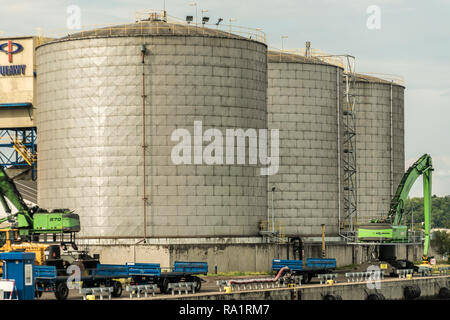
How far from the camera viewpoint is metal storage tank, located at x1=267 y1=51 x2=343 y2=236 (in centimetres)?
10081

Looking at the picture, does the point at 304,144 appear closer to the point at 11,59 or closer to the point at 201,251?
the point at 201,251

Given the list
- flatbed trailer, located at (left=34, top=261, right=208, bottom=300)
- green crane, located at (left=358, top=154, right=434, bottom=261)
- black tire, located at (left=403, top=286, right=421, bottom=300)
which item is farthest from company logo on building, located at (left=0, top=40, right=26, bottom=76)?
black tire, located at (left=403, top=286, right=421, bottom=300)

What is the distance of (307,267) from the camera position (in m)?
81.9

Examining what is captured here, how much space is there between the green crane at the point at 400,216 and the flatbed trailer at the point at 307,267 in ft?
36.0

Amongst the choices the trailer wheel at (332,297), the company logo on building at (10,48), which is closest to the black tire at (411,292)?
the trailer wheel at (332,297)

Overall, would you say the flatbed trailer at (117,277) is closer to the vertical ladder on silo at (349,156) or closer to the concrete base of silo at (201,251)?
the concrete base of silo at (201,251)

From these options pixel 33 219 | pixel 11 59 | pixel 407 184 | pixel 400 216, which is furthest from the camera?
pixel 11 59

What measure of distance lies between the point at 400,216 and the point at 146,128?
28.7 metres

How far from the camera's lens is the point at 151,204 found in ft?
296

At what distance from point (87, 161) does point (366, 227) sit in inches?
1118

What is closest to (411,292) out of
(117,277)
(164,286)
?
(164,286)
